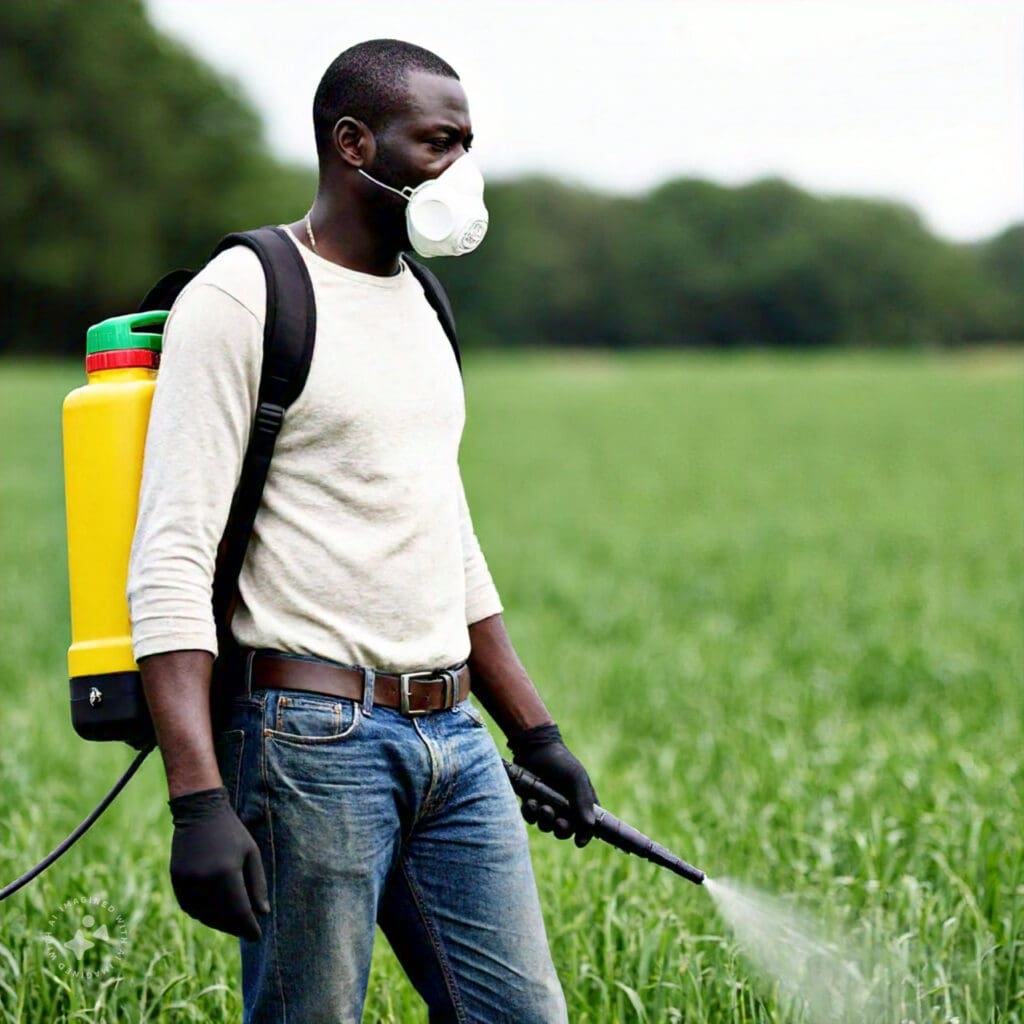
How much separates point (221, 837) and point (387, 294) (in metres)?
0.97

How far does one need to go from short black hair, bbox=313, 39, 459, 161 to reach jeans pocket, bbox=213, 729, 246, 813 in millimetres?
1015

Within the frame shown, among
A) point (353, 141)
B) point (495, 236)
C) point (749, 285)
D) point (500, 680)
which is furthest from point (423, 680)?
point (749, 285)

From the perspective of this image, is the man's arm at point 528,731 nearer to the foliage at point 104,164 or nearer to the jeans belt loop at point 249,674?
the jeans belt loop at point 249,674

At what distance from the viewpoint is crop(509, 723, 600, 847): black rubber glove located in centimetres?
295

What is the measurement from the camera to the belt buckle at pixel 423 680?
8.30 feet

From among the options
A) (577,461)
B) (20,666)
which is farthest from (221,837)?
(577,461)

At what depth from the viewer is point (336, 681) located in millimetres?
2465

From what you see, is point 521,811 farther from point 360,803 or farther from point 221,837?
point 221,837

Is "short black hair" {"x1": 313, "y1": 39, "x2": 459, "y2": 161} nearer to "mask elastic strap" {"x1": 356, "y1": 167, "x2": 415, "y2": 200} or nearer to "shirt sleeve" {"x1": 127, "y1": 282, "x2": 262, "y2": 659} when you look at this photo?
"mask elastic strap" {"x1": 356, "y1": 167, "x2": 415, "y2": 200}

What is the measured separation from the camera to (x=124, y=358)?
2.48m

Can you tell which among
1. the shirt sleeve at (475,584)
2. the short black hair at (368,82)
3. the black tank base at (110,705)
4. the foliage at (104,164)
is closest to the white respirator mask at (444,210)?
the short black hair at (368,82)

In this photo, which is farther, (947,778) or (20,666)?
(20,666)

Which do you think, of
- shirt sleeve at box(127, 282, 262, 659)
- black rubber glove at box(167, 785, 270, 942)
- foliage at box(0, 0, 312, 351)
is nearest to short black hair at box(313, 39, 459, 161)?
shirt sleeve at box(127, 282, 262, 659)

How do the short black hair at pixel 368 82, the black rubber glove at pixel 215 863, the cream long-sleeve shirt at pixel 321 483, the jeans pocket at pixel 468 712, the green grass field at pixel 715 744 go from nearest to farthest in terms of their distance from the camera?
the black rubber glove at pixel 215 863 < the cream long-sleeve shirt at pixel 321 483 < the short black hair at pixel 368 82 < the jeans pocket at pixel 468 712 < the green grass field at pixel 715 744
